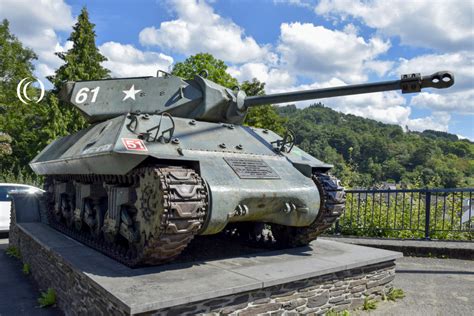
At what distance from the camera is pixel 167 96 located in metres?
7.05

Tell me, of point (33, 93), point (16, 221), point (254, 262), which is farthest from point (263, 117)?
point (254, 262)

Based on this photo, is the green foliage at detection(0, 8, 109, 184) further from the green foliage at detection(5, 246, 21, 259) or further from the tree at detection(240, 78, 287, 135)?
the green foliage at detection(5, 246, 21, 259)

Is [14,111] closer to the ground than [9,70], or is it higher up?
closer to the ground

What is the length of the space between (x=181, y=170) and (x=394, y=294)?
372cm

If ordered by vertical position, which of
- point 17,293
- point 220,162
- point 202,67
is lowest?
point 17,293

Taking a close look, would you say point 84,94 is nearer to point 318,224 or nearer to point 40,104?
point 318,224

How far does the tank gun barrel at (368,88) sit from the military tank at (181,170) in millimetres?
14

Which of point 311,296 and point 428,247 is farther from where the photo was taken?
point 428,247

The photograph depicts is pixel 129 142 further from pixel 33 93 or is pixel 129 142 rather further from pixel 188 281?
pixel 33 93

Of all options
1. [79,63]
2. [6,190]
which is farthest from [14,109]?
[6,190]

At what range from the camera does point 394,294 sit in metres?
6.34

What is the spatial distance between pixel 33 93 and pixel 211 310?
115 ft

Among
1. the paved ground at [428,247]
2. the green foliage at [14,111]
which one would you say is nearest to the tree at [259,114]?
the green foliage at [14,111]

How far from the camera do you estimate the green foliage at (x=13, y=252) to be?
918 centimetres
